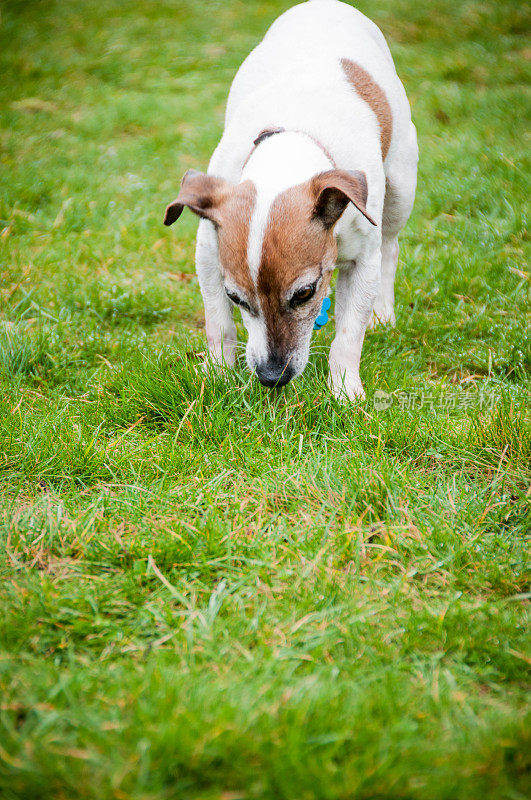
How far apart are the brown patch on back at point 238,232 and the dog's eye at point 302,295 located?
0.19m

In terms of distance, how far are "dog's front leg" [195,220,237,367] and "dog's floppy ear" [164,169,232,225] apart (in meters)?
0.26

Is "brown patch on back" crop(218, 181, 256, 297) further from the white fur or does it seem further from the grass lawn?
the grass lawn

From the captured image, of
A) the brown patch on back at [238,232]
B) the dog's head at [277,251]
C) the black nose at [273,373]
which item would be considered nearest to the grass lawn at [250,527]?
the black nose at [273,373]

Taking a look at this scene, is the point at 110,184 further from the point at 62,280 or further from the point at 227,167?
the point at 227,167

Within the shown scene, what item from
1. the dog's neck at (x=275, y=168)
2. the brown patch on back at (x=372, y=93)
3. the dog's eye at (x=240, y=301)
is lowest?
the dog's eye at (x=240, y=301)

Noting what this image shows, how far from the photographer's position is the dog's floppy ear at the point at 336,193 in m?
2.84

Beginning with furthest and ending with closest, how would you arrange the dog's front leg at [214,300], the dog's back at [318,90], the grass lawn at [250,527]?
1. the dog's front leg at [214,300]
2. the dog's back at [318,90]
3. the grass lawn at [250,527]

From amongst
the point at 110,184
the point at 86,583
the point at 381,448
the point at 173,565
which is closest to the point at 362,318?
the point at 381,448

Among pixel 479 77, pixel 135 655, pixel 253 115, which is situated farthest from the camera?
pixel 479 77

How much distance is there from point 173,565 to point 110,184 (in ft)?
14.7

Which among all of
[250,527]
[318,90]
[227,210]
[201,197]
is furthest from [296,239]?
[250,527]

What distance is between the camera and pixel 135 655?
2113 mm

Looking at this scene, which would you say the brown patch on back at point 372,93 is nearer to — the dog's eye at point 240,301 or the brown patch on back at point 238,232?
the brown patch on back at point 238,232

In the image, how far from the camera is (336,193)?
9.45ft
